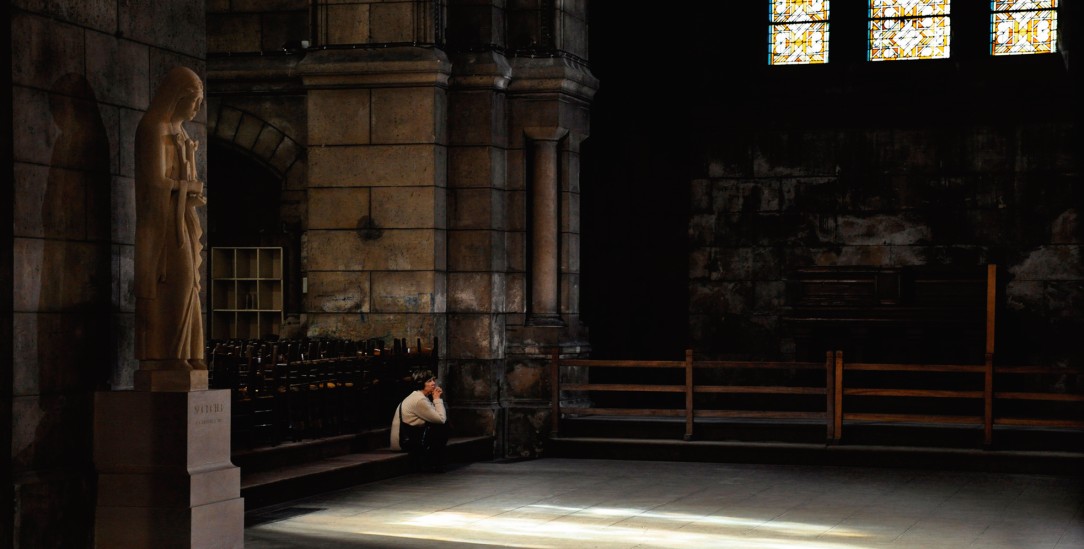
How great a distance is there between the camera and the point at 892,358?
2019cm

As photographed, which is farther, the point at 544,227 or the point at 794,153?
the point at 794,153

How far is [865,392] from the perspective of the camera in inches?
639

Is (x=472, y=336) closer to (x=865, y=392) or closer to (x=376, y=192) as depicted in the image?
(x=376, y=192)

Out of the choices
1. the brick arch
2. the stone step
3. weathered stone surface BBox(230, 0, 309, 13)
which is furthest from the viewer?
weathered stone surface BBox(230, 0, 309, 13)

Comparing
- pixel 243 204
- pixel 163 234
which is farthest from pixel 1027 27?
pixel 163 234

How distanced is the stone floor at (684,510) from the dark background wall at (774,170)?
573 centimetres

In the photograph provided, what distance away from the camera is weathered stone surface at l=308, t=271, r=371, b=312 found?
55.0ft

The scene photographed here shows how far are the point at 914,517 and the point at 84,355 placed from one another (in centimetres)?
675

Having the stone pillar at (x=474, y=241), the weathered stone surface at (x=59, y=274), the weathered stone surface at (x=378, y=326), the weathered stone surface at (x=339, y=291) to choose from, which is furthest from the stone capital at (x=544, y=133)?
the weathered stone surface at (x=59, y=274)

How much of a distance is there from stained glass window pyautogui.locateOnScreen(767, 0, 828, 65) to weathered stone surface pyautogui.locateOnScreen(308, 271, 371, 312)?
26.4 ft

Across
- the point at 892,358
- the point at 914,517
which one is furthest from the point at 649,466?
the point at 892,358

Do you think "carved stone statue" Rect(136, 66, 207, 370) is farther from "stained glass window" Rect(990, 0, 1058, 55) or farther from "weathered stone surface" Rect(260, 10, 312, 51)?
"stained glass window" Rect(990, 0, 1058, 55)

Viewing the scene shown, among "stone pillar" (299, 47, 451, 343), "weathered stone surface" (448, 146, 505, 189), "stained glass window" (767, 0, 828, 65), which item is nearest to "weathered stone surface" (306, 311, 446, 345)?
"stone pillar" (299, 47, 451, 343)

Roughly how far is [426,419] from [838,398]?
15.3 ft
